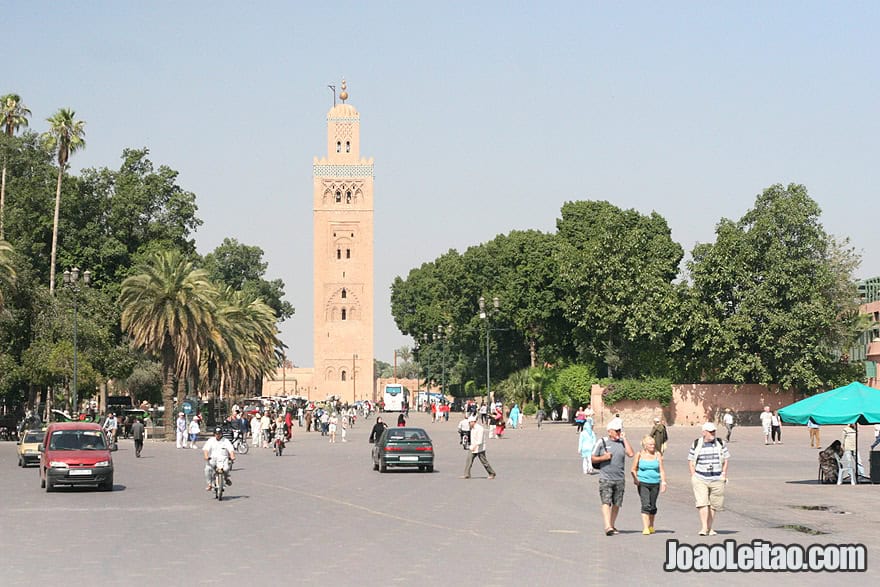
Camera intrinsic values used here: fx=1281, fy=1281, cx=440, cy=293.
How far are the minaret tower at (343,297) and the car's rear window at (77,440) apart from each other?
11659 centimetres

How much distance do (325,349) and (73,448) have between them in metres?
119

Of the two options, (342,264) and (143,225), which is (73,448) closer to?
(143,225)

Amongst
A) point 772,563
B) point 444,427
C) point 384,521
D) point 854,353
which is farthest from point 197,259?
point 772,563

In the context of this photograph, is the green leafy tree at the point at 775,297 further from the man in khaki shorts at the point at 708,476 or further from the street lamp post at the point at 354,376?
the street lamp post at the point at 354,376

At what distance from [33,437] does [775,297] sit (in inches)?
1592

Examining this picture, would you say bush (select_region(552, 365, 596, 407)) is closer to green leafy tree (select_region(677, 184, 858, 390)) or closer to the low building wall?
the low building wall

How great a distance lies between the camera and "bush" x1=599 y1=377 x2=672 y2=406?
6944 cm

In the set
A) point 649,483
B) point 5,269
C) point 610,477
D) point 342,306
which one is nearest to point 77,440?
point 610,477

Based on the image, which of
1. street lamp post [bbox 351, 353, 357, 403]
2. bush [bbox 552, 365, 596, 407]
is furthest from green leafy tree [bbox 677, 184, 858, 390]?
street lamp post [bbox 351, 353, 357, 403]

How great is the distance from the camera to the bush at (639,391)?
228 feet

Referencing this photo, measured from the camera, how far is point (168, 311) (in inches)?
2239

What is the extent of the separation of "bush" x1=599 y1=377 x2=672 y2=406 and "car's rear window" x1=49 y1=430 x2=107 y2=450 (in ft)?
143

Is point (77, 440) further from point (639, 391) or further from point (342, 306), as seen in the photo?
point (342, 306)

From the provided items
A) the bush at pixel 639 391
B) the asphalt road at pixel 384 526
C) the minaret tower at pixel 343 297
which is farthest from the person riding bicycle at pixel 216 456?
the minaret tower at pixel 343 297
